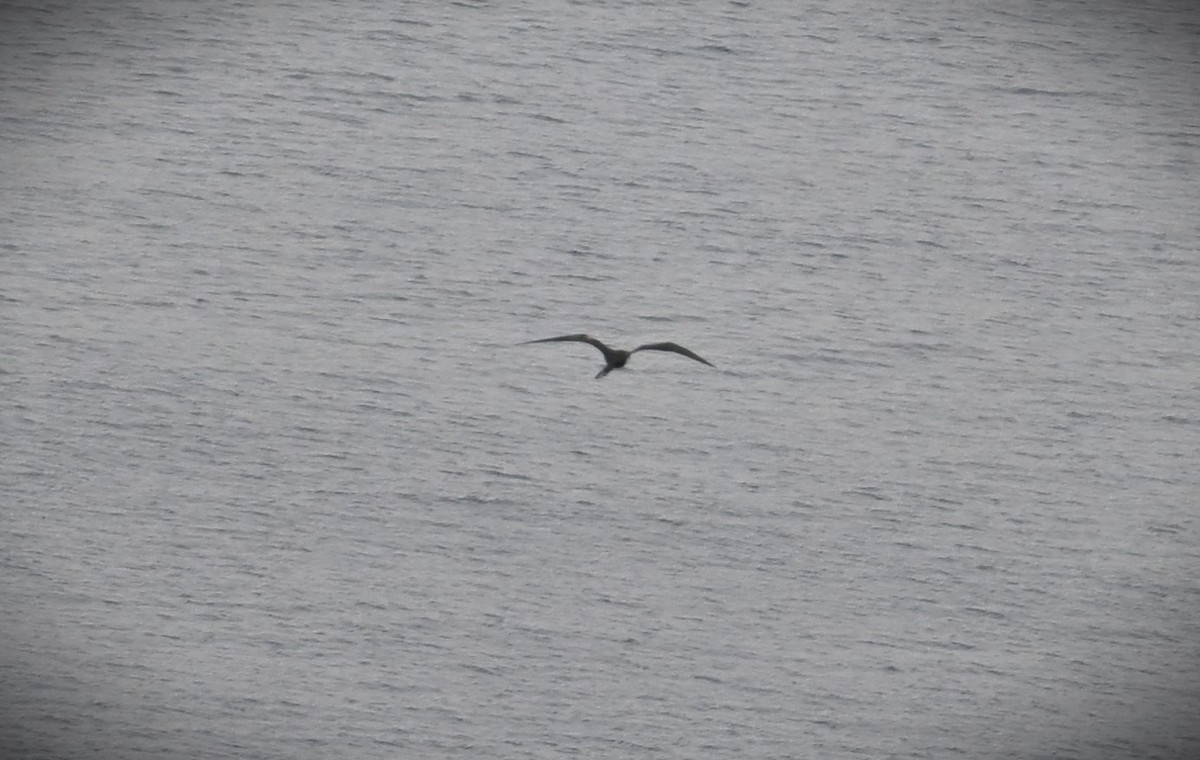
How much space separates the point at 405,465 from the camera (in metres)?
32.2

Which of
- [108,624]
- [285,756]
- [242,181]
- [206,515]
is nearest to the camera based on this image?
[285,756]

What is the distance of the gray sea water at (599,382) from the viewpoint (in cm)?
2870

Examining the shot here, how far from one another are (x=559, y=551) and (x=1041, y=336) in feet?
34.2

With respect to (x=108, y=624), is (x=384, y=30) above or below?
above

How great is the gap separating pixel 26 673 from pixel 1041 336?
19.0 meters

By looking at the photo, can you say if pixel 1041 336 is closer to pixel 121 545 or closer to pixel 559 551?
pixel 559 551

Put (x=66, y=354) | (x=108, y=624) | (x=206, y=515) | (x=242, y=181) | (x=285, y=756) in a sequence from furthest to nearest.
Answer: (x=242, y=181)
(x=66, y=354)
(x=206, y=515)
(x=108, y=624)
(x=285, y=756)

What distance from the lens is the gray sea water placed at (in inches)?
1130

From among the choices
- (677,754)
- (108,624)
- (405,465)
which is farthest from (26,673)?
(677,754)

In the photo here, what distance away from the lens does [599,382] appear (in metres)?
33.0

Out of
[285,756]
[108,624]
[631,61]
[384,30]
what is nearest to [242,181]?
[384,30]

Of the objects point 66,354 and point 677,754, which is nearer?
point 677,754

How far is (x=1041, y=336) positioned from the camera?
114 ft

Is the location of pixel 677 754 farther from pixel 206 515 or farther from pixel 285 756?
pixel 206 515
